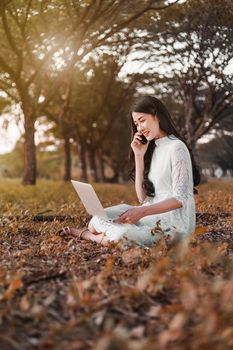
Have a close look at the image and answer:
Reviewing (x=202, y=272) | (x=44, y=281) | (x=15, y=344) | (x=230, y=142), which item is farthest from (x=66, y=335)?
(x=230, y=142)

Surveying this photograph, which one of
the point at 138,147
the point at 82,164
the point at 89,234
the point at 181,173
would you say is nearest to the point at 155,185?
the point at 138,147

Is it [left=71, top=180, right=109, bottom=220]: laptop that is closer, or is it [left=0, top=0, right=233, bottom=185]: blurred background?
[left=71, top=180, right=109, bottom=220]: laptop

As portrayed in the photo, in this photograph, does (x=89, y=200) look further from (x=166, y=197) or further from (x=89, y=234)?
(x=166, y=197)

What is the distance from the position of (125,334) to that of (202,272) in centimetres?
209

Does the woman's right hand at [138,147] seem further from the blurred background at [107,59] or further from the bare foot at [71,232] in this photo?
the blurred background at [107,59]

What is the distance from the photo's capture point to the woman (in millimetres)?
6805

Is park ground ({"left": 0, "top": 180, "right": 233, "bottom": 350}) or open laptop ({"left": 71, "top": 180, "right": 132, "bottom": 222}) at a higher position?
open laptop ({"left": 71, "top": 180, "right": 132, "bottom": 222})

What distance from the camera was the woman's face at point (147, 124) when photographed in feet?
23.2

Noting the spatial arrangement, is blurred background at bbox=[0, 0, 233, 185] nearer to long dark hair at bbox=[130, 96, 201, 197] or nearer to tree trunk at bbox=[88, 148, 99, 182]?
tree trunk at bbox=[88, 148, 99, 182]

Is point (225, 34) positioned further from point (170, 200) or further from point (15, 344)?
point (15, 344)

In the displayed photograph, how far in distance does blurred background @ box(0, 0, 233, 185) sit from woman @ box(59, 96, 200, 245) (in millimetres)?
10707

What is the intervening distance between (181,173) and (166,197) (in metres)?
0.50

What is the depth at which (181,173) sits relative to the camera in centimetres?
684

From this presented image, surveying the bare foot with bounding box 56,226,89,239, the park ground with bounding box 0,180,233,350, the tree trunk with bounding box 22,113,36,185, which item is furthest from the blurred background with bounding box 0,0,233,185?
the park ground with bounding box 0,180,233,350
